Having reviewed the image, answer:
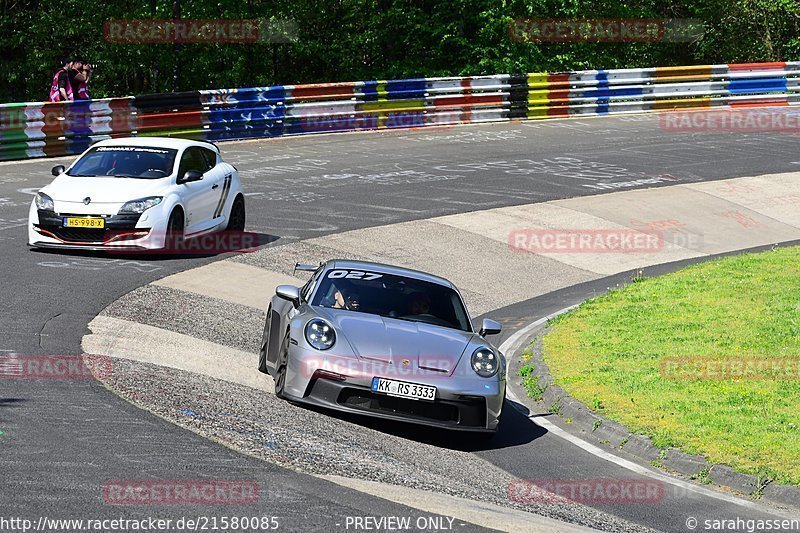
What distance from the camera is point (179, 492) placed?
7.29 meters

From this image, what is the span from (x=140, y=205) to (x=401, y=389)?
7625mm

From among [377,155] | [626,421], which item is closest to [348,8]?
[377,155]

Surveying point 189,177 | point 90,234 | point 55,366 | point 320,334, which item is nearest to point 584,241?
point 189,177

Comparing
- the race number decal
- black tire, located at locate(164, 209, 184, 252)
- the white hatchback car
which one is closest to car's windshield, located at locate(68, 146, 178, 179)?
the white hatchback car

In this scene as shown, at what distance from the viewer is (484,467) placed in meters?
9.69

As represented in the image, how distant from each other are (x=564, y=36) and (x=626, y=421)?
30.4 metres

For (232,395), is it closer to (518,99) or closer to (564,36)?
(518,99)

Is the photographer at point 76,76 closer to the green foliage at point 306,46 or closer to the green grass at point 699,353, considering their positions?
the green foliage at point 306,46

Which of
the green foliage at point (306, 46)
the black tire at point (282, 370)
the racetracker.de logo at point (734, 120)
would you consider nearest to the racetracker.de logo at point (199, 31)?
the green foliage at point (306, 46)

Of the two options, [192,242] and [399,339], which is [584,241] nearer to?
[192,242]

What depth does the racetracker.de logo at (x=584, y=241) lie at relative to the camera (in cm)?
2108

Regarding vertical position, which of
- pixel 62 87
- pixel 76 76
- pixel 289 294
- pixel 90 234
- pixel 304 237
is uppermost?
pixel 76 76

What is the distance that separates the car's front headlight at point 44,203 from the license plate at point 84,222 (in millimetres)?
291

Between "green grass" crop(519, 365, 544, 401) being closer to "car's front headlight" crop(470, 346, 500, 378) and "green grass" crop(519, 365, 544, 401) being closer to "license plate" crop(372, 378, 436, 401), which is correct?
"car's front headlight" crop(470, 346, 500, 378)
